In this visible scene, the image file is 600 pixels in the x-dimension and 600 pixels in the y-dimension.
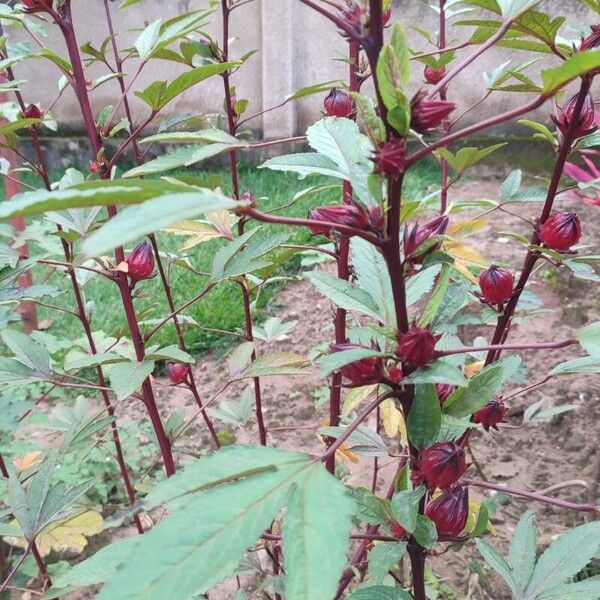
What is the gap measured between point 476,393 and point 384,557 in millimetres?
149

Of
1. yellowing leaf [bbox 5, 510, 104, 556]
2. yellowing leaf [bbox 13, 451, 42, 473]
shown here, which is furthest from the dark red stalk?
yellowing leaf [bbox 13, 451, 42, 473]

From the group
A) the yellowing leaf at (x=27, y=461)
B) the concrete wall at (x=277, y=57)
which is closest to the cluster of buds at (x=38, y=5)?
the yellowing leaf at (x=27, y=461)

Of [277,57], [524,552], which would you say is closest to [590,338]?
[524,552]

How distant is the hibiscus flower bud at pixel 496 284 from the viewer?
583 mm

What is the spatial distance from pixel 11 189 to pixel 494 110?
2908 mm

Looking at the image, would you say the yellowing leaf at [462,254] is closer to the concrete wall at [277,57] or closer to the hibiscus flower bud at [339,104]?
the hibiscus flower bud at [339,104]

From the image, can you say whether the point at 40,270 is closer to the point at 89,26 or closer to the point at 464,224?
the point at 464,224

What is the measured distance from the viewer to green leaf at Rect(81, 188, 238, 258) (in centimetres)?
24

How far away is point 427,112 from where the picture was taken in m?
0.36

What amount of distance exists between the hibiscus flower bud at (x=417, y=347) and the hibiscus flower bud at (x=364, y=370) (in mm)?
18

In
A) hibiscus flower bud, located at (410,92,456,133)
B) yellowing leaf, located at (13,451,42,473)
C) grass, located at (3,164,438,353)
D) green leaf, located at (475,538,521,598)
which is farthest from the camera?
grass, located at (3,164,438,353)

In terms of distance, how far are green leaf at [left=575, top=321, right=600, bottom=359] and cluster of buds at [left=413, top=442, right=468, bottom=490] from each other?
110 millimetres

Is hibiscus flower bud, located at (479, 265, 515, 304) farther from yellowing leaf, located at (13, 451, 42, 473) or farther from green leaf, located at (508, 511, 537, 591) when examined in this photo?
yellowing leaf, located at (13, 451, 42, 473)

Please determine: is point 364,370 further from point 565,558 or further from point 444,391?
point 565,558
